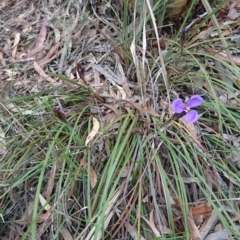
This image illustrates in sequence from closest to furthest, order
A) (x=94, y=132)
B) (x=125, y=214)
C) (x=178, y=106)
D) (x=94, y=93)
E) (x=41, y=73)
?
(x=178, y=106)
(x=125, y=214)
(x=94, y=132)
(x=94, y=93)
(x=41, y=73)

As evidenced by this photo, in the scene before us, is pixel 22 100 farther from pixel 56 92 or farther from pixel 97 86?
pixel 97 86

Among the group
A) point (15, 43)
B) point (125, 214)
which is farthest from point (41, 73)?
point (125, 214)

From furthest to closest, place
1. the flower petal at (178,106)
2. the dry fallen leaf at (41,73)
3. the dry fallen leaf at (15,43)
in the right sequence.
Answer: the dry fallen leaf at (15,43)
the dry fallen leaf at (41,73)
the flower petal at (178,106)

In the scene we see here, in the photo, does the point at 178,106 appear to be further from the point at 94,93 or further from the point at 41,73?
the point at 41,73

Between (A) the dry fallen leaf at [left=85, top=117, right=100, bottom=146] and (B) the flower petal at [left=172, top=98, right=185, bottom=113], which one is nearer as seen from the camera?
(B) the flower petal at [left=172, top=98, right=185, bottom=113]

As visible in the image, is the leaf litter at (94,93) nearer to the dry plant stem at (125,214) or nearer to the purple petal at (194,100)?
the dry plant stem at (125,214)

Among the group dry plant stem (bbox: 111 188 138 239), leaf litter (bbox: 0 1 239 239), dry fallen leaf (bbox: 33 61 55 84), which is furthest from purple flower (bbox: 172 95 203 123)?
dry fallen leaf (bbox: 33 61 55 84)

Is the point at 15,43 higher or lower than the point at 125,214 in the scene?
higher

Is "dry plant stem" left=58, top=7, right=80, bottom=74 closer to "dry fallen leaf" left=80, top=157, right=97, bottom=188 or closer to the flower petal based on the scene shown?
"dry fallen leaf" left=80, top=157, right=97, bottom=188

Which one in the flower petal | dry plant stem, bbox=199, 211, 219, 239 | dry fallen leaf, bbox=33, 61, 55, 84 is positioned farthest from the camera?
dry fallen leaf, bbox=33, 61, 55, 84

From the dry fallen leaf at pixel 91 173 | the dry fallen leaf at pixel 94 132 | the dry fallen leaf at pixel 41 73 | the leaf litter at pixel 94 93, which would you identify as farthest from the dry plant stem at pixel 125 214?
the dry fallen leaf at pixel 41 73

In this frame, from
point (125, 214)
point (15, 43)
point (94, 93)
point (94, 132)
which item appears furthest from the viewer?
point (15, 43)
